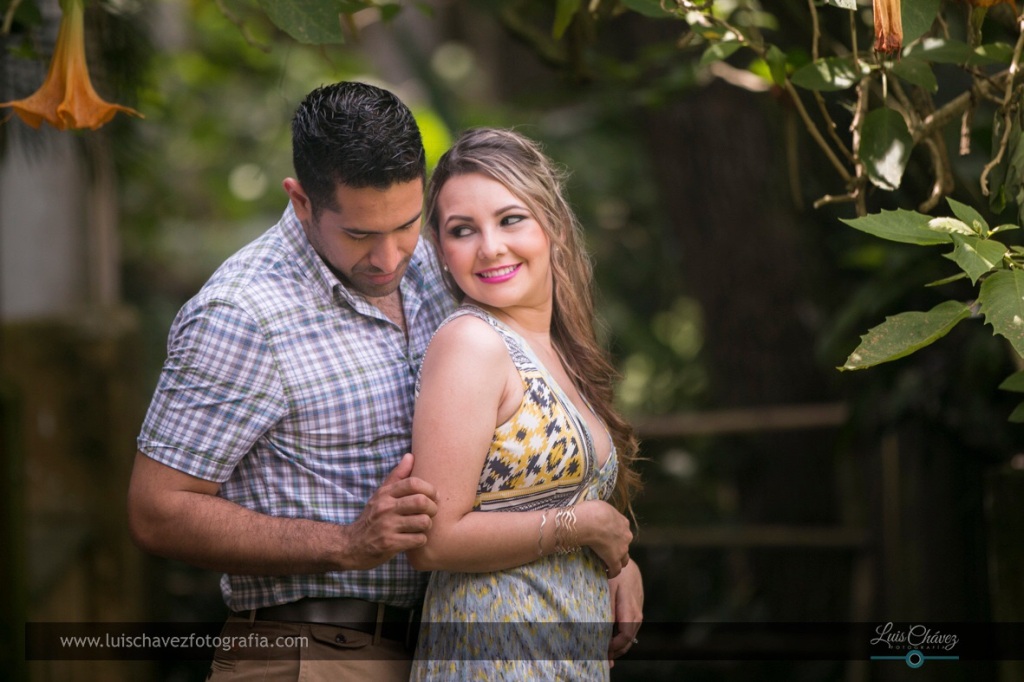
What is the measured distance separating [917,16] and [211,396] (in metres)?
1.40

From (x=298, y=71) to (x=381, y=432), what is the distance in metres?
7.28

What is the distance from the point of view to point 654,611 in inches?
219

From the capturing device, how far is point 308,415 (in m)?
1.98

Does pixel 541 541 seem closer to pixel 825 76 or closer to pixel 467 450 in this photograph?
pixel 467 450

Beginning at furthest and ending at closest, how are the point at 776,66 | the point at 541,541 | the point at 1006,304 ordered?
the point at 776,66 < the point at 541,541 < the point at 1006,304

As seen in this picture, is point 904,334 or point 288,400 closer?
point 904,334

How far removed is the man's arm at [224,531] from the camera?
1.86 m

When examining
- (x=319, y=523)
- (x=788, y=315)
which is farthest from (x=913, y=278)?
(x=319, y=523)

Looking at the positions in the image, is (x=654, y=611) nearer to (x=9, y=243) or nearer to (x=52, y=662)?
(x=52, y=662)

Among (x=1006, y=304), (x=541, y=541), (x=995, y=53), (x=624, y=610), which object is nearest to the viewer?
(x=1006, y=304)

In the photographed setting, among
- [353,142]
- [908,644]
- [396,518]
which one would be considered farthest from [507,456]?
[908,644]

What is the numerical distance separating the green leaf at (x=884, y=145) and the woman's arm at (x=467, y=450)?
2.57 ft

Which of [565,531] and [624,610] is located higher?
[565,531]

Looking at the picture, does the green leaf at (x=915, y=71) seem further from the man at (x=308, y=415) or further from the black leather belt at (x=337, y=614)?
the black leather belt at (x=337, y=614)
